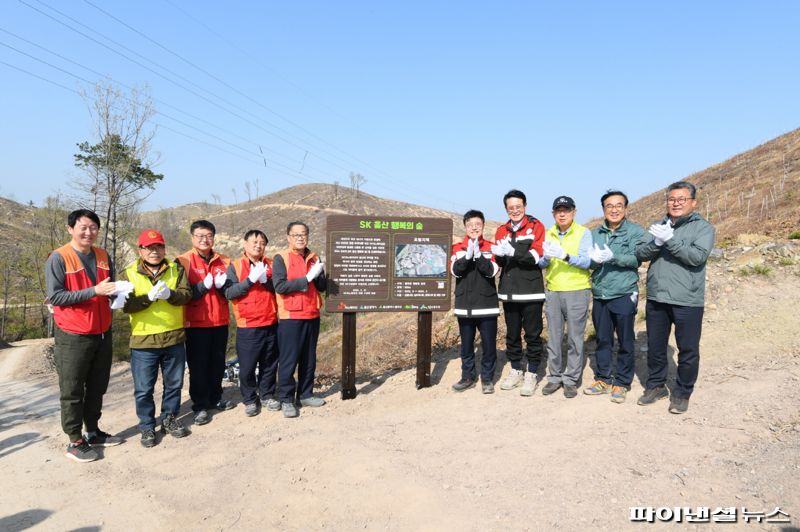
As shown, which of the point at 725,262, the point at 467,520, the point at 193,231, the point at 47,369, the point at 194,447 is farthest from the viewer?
the point at 47,369

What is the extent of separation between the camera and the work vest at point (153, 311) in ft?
15.7

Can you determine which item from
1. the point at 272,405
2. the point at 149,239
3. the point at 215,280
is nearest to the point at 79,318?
the point at 149,239

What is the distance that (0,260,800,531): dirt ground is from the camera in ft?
11.5

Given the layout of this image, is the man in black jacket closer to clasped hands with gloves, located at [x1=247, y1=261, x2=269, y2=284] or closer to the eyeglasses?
the eyeglasses

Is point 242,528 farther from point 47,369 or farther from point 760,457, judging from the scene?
point 47,369

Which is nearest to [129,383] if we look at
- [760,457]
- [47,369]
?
[47,369]

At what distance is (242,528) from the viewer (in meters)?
3.53

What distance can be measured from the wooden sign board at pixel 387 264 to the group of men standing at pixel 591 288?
1.63ft

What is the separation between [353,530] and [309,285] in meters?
2.88

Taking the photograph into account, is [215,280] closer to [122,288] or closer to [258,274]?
[258,274]

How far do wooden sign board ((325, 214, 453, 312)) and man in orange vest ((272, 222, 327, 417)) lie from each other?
385 millimetres

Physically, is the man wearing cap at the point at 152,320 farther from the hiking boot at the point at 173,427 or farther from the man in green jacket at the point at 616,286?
the man in green jacket at the point at 616,286

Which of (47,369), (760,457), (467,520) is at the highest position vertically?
(760,457)

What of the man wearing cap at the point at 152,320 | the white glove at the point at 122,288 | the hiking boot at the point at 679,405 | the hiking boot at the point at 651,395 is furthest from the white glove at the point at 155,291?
the hiking boot at the point at 679,405
